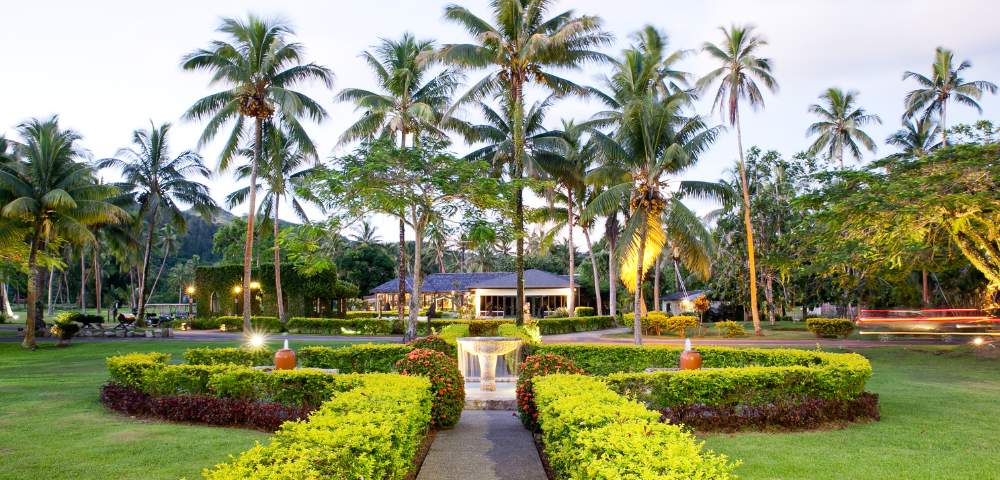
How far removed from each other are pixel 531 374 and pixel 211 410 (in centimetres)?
444

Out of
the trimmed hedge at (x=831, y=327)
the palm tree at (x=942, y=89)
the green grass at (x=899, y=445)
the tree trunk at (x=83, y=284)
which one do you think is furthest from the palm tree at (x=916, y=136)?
the tree trunk at (x=83, y=284)

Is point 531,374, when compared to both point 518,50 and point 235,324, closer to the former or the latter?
point 518,50

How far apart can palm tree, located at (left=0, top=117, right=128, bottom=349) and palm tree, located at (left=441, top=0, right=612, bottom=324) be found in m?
14.3

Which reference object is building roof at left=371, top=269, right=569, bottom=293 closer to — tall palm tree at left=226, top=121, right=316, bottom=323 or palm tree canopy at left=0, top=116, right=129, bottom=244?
tall palm tree at left=226, top=121, right=316, bottom=323

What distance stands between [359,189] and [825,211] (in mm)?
12403

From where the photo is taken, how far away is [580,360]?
543 inches

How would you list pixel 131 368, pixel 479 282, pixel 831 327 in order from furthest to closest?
pixel 479 282 → pixel 831 327 → pixel 131 368

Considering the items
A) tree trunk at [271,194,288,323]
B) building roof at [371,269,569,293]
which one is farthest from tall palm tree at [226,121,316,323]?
building roof at [371,269,569,293]

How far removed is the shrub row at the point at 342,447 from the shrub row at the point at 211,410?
2665 millimetres

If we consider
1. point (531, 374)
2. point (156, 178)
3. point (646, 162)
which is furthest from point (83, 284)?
point (531, 374)

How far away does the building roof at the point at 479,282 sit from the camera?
4491cm

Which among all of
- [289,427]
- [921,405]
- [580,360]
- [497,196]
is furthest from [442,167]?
[289,427]

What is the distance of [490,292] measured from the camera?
47344 millimetres

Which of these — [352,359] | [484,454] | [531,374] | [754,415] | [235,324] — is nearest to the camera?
[484,454]
